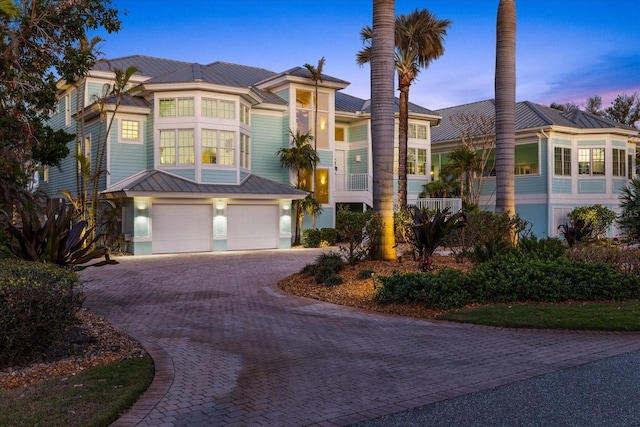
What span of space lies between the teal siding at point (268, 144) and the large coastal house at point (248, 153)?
0.05 meters

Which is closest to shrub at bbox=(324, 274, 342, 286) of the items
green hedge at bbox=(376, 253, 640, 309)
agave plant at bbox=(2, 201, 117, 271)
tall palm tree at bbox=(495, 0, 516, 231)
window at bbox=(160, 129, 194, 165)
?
green hedge at bbox=(376, 253, 640, 309)

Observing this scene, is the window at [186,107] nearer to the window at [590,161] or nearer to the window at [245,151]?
the window at [245,151]

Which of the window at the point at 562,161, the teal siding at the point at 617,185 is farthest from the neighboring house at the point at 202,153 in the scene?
the teal siding at the point at 617,185

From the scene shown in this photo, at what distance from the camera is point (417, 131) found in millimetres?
31969

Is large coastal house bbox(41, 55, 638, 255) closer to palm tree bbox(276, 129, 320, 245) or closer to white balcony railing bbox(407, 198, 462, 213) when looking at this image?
palm tree bbox(276, 129, 320, 245)

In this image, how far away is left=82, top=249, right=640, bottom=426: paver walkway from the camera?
5.05 metres

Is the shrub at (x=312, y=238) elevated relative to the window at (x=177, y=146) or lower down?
lower down

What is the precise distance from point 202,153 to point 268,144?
15.0 feet

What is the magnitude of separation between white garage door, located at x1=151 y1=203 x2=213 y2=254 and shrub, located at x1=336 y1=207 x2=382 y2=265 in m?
11.0

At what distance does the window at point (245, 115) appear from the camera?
25261 mm

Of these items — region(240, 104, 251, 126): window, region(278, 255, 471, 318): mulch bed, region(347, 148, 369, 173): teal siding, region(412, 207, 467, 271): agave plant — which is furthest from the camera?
region(347, 148, 369, 173): teal siding

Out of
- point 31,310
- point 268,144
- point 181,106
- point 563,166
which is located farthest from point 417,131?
point 31,310

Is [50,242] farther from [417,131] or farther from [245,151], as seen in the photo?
[417,131]

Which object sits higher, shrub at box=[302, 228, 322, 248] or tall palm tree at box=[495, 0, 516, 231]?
tall palm tree at box=[495, 0, 516, 231]
